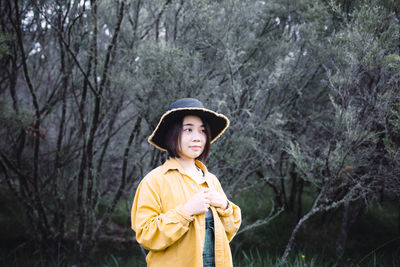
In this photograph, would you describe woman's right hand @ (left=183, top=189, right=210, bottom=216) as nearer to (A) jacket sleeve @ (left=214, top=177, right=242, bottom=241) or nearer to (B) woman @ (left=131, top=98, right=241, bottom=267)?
(B) woman @ (left=131, top=98, right=241, bottom=267)

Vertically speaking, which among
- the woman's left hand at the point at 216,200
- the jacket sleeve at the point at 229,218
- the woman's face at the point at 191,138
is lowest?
the jacket sleeve at the point at 229,218

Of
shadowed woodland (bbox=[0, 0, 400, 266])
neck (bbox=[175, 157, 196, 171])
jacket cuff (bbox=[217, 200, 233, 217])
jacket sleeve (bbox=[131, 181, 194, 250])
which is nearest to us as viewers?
jacket sleeve (bbox=[131, 181, 194, 250])

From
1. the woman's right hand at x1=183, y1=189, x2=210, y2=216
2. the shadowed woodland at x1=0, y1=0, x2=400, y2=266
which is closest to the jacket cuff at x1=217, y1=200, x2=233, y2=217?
the woman's right hand at x1=183, y1=189, x2=210, y2=216

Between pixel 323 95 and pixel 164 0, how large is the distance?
2.55 meters

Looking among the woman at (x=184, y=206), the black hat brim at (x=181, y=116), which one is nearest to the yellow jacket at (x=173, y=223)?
the woman at (x=184, y=206)

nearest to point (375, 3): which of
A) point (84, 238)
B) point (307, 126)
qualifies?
point (307, 126)

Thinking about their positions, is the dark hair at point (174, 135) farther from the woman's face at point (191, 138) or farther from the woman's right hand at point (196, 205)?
the woman's right hand at point (196, 205)

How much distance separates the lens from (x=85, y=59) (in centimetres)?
479

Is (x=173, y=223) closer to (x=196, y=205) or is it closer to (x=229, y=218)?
(x=196, y=205)

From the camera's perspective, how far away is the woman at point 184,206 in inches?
65.5

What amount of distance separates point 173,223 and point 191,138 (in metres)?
0.49

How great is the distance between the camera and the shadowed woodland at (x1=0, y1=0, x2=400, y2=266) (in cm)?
317

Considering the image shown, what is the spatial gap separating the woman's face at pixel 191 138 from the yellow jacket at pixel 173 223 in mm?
95

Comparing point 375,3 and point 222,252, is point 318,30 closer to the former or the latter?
point 375,3
